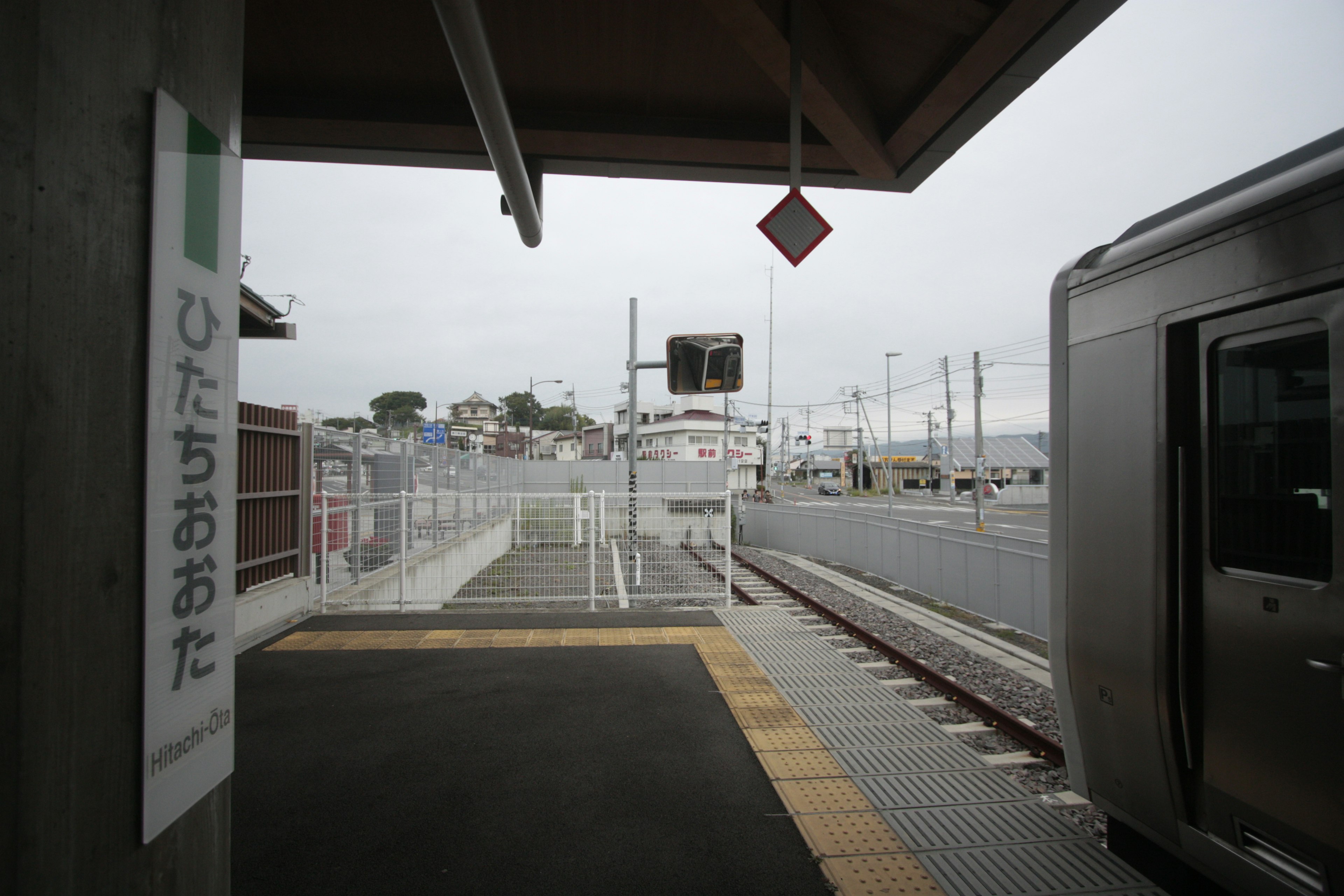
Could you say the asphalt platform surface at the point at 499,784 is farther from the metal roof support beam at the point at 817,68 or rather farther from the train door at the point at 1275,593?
the metal roof support beam at the point at 817,68

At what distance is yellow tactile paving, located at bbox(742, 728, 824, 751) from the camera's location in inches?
177

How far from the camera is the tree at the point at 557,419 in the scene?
11481 cm

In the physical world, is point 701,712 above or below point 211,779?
below

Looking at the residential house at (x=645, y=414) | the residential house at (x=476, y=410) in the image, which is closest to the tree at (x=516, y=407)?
the residential house at (x=476, y=410)

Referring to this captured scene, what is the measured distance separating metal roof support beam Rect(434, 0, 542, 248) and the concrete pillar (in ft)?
7.33

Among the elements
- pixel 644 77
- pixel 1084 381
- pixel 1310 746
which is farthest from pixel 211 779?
pixel 644 77

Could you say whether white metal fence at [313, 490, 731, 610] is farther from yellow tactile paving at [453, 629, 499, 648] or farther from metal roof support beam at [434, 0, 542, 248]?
metal roof support beam at [434, 0, 542, 248]

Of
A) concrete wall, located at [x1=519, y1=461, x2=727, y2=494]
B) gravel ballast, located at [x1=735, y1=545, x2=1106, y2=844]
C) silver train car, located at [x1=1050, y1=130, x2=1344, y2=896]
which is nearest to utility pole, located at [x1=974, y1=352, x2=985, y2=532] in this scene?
concrete wall, located at [x1=519, y1=461, x2=727, y2=494]

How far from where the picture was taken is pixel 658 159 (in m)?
6.48

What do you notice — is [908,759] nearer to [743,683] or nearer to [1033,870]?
[1033,870]

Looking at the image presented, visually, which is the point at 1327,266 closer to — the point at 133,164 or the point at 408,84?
the point at 133,164

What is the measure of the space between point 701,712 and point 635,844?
1.83 metres

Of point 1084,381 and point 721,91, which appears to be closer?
point 1084,381

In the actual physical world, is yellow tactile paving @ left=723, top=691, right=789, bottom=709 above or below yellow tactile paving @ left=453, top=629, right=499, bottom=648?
below
